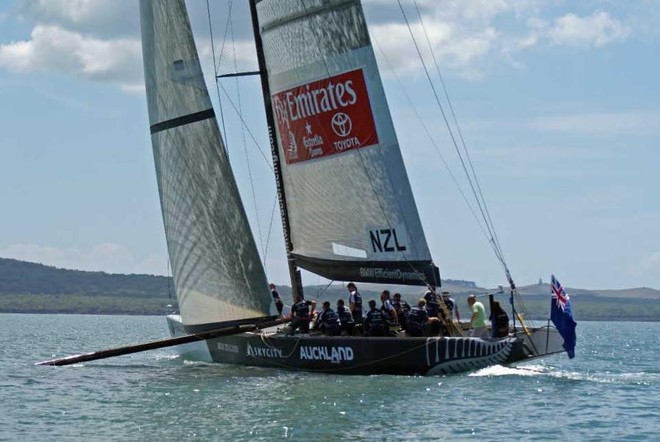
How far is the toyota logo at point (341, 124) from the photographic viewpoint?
26359mm

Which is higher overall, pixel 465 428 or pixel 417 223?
pixel 417 223

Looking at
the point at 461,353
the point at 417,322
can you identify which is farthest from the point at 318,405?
the point at 417,322

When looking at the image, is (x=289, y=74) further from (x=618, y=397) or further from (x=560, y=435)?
(x=560, y=435)

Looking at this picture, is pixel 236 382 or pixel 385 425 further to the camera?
pixel 236 382

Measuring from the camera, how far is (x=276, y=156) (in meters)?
28.1

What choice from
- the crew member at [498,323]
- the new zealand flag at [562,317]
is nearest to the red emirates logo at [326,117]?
the crew member at [498,323]

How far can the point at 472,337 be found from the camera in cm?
2383

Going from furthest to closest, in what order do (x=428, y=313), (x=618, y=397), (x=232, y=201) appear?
(x=232, y=201), (x=428, y=313), (x=618, y=397)

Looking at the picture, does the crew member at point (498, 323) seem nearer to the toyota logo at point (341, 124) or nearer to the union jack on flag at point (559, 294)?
the union jack on flag at point (559, 294)

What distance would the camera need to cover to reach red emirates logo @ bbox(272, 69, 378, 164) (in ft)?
86.0

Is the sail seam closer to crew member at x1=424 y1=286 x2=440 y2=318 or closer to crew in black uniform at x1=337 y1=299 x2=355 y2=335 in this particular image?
crew member at x1=424 y1=286 x2=440 y2=318

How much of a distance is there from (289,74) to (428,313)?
6.33m

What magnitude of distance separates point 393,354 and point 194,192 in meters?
6.01

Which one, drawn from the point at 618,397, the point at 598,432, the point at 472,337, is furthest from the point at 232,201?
the point at 598,432
